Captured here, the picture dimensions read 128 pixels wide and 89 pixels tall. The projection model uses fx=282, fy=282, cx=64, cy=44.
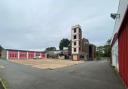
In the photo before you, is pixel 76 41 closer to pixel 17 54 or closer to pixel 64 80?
pixel 17 54

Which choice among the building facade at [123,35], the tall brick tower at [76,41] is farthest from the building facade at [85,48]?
Answer: the building facade at [123,35]

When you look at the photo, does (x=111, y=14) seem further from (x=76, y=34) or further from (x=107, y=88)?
(x=76, y=34)

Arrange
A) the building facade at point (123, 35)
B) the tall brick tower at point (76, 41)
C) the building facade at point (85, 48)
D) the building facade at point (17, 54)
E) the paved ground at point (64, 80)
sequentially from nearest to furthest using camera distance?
the building facade at point (123, 35) → the paved ground at point (64, 80) → the building facade at point (17, 54) → the tall brick tower at point (76, 41) → the building facade at point (85, 48)

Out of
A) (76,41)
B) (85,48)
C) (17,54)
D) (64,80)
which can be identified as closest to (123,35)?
(64,80)

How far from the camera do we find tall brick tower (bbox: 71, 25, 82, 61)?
3942 inches

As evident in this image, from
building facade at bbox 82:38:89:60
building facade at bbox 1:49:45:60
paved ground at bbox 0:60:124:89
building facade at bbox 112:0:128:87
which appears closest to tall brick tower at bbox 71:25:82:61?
building facade at bbox 82:38:89:60

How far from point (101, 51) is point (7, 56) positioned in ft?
181

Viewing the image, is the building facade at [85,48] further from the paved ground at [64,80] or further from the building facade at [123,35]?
the building facade at [123,35]

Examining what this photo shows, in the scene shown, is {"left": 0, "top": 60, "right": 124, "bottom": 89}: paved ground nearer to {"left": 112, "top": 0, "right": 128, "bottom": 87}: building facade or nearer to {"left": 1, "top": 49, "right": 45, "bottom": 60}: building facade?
{"left": 112, "top": 0, "right": 128, "bottom": 87}: building facade

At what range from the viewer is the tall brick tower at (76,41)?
10012 centimetres

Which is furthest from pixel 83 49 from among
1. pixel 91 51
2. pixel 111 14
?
pixel 111 14

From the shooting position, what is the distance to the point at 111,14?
24.8 metres

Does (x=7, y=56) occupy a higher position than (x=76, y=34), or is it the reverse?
(x=76, y=34)

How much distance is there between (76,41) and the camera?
331 feet
